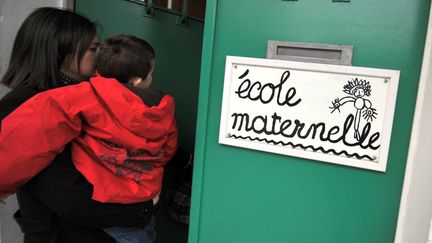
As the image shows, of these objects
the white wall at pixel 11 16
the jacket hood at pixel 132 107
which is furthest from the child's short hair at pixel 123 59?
the white wall at pixel 11 16

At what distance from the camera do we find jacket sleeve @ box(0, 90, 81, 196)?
1.00 metres

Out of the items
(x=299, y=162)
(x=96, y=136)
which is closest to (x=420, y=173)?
(x=299, y=162)

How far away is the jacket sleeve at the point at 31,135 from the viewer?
3.27 ft

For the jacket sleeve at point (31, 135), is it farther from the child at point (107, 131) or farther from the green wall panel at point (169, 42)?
the green wall panel at point (169, 42)

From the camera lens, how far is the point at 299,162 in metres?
1.11

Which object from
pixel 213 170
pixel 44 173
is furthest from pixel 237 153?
pixel 44 173

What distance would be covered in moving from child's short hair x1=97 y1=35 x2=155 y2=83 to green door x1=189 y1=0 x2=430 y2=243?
0.28 meters

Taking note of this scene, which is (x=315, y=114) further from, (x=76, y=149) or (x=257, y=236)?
(x=76, y=149)

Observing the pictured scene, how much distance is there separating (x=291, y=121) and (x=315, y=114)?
0.26 ft

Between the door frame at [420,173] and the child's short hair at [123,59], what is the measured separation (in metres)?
0.97

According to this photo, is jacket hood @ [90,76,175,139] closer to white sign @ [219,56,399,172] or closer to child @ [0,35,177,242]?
child @ [0,35,177,242]

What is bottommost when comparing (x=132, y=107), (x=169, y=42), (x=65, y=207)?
(x=65, y=207)

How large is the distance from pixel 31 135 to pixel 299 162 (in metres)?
0.85

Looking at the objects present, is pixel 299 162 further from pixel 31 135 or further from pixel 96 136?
pixel 31 135
